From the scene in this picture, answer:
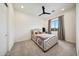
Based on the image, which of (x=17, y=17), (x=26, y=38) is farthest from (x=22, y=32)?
(x=17, y=17)

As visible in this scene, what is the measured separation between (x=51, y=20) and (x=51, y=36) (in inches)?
31.8

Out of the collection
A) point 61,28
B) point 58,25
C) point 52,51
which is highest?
point 58,25

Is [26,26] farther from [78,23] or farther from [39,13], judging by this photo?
[78,23]

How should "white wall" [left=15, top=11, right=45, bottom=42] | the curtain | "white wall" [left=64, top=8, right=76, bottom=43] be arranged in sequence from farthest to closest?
"white wall" [left=15, top=11, right=45, bottom=42], the curtain, "white wall" [left=64, top=8, right=76, bottom=43]

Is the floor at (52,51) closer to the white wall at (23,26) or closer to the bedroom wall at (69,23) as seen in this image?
the bedroom wall at (69,23)

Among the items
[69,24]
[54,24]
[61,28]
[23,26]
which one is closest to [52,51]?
[61,28]

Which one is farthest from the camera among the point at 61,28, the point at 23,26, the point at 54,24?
the point at 23,26

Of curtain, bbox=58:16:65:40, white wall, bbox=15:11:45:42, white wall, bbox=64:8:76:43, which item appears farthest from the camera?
white wall, bbox=15:11:45:42

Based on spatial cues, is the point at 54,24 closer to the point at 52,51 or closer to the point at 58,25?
the point at 58,25

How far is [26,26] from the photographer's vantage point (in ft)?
14.5

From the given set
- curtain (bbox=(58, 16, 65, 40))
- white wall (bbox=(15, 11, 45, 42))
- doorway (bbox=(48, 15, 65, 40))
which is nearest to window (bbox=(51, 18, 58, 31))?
doorway (bbox=(48, 15, 65, 40))

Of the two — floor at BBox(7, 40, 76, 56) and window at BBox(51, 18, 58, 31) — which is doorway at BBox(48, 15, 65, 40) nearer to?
window at BBox(51, 18, 58, 31)

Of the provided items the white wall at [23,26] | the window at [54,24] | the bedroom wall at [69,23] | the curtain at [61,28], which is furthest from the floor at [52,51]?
the white wall at [23,26]

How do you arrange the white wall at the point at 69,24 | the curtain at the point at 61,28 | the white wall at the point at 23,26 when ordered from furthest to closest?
the white wall at the point at 23,26, the curtain at the point at 61,28, the white wall at the point at 69,24
